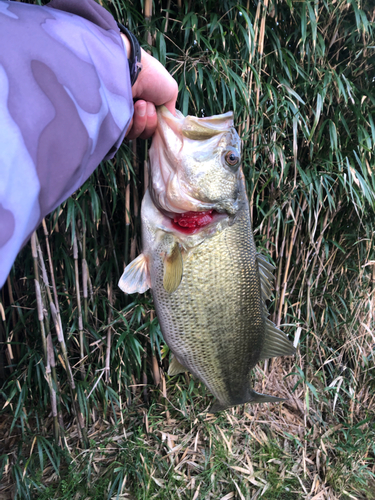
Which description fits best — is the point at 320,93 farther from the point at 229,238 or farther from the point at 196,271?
the point at 196,271

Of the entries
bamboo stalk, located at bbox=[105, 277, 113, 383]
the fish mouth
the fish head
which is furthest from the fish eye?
bamboo stalk, located at bbox=[105, 277, 113, 383]

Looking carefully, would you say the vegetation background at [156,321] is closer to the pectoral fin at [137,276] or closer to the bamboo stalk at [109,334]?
the bamboo stalk at [109,334]

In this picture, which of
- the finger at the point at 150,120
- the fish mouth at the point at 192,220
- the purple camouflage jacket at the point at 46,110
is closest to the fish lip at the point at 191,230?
the fish mouth at the point at 192,220

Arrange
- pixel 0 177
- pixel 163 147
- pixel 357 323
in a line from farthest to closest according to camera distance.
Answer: pixel 357 323 < pixel 163 147 < pixel 0 177

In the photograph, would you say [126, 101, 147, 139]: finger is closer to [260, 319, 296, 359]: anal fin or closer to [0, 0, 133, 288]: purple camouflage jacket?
[0, 0, 133, 288]: purple camouflage jacket

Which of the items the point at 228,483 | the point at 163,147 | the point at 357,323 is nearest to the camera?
the point at 163,147

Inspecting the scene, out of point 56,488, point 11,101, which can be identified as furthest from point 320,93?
point 56,488

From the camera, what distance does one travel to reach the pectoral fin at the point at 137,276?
1104mm

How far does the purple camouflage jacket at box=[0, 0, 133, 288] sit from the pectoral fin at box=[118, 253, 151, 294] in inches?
18.9

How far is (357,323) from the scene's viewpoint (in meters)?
2.55

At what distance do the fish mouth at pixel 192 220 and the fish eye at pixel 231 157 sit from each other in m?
0.17

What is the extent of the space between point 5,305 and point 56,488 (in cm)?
112

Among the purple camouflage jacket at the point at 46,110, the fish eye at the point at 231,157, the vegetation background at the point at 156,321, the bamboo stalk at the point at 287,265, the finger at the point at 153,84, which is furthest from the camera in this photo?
the bamboo stalk at the point at 287,265

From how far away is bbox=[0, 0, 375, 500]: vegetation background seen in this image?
1746 millimetres
